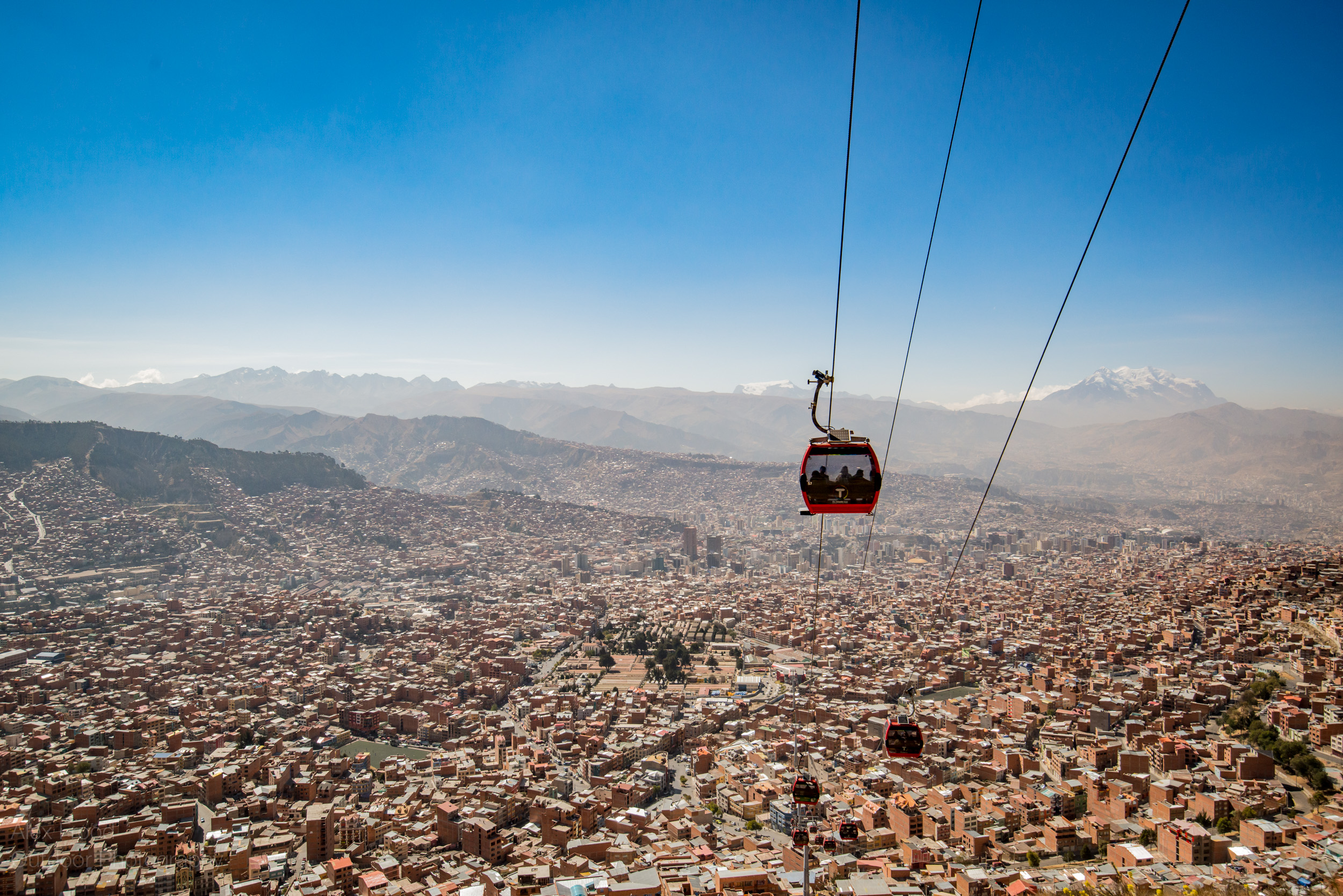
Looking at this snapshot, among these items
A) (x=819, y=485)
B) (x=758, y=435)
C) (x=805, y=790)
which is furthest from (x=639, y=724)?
(x=758, y=435)

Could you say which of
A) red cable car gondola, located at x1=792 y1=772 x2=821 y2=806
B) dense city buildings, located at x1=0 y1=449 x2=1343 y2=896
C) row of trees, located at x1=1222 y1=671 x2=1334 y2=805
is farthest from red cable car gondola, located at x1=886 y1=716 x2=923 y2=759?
row of trees, located at x1=1222 y1=671 x2=1334 y2=805

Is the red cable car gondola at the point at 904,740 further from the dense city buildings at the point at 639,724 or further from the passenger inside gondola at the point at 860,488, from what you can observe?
the passenger inside gondola at the point at 860,488

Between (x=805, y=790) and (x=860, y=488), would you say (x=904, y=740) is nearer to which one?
(x=805, y=790)

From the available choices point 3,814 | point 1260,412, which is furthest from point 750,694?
point 1260,412

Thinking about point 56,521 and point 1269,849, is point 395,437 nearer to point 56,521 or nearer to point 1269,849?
point 56,521

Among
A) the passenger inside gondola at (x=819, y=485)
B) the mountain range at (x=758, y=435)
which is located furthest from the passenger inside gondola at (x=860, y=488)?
A: the mountain range at (x=758, y=435)

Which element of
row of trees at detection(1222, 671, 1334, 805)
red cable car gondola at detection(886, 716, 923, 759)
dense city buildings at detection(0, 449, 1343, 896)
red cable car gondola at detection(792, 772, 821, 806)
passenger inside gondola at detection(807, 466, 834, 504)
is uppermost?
passenger inside gondola at detection(807, 466, 834, 504)

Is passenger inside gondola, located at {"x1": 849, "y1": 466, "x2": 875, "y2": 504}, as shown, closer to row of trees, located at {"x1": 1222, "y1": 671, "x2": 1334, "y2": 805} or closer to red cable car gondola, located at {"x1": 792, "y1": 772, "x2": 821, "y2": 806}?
red cable car gondola, located at {"x1": 792, "y1": 772, "x2": 821, "y2": 806}
